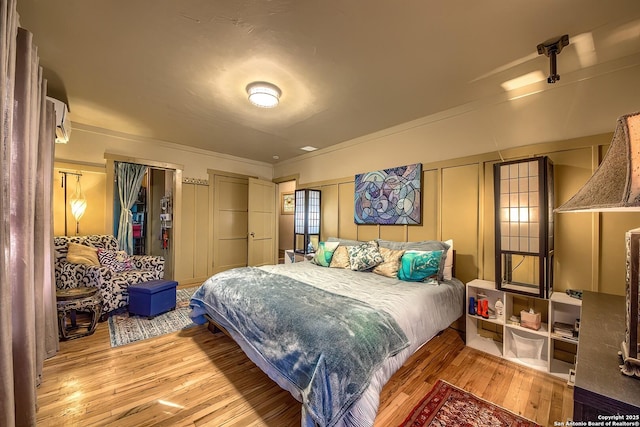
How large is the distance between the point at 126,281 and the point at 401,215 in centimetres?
381

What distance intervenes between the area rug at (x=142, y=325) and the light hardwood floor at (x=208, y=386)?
149 millimetres

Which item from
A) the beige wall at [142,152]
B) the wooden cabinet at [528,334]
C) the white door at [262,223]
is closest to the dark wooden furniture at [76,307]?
the beige wall at [142,152]

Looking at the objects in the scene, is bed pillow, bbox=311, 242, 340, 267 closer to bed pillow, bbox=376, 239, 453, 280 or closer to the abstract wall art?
the abstract wall art

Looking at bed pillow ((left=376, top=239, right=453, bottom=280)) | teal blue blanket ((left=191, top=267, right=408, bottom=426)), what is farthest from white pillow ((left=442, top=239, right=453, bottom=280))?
teal blue blanket ((left=191, top=267, right=408, bottom=426))

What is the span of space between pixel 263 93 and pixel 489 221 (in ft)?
9.16

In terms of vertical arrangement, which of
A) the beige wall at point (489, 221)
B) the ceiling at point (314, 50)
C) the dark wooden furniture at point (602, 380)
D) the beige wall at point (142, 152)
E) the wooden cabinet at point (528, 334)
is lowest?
the wooden cabinet at point (528, 334)

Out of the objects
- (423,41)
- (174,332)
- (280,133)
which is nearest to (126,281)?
(174,332)

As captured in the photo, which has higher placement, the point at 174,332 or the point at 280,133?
the point at 280,133

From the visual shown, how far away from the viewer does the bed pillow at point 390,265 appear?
9.39ft

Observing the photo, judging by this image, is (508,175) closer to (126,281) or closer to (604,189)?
(604,189)

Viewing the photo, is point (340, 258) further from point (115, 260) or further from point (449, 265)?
point (115, 260)

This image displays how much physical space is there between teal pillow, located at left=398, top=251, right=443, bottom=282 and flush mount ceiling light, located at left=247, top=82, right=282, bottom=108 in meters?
2.26

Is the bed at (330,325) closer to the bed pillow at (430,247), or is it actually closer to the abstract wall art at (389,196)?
the bed pillow at (430,247)

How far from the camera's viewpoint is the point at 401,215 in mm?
3467
